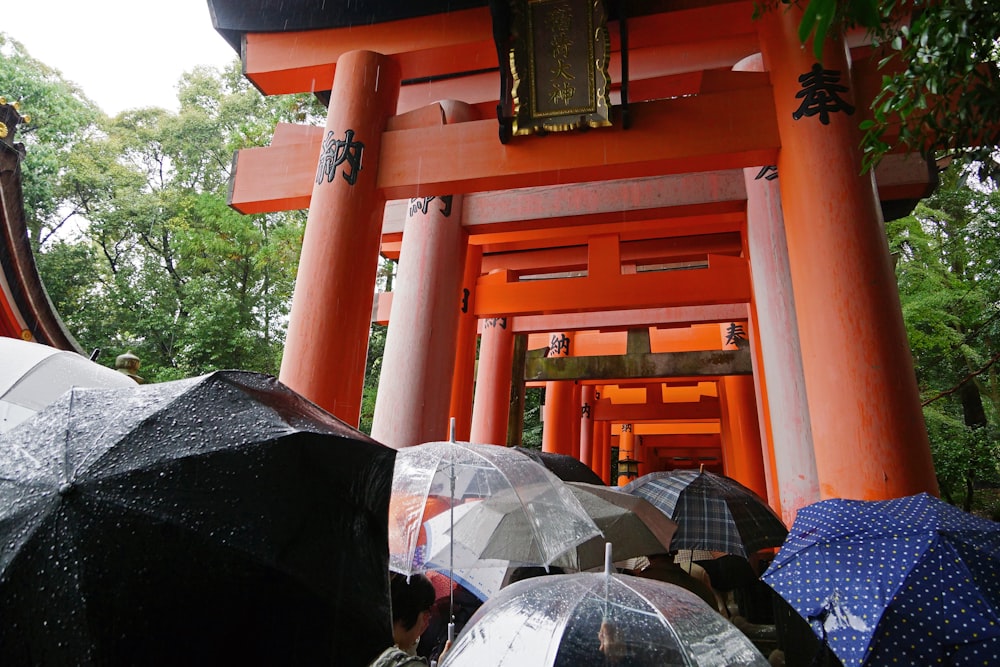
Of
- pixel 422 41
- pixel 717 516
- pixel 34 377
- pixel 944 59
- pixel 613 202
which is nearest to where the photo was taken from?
pixel 944 59

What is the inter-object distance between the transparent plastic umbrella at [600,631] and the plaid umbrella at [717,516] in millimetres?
2714

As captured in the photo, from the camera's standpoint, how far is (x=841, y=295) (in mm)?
4402

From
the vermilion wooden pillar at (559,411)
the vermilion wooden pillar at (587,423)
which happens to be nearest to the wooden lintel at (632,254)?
the vermilion wooden pillar at (559,411)

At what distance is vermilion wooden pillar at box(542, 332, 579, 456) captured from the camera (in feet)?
45.8

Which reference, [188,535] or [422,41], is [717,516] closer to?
[188,535]

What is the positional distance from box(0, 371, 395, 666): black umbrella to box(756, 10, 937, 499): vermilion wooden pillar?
369 cm

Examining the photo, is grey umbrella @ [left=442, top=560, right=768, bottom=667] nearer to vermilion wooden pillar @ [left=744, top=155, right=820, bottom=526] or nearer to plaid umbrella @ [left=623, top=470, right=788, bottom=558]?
plaid umbrella @ [left=623, top=470, right=788, bottom=558]

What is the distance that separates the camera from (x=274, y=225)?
17734mm

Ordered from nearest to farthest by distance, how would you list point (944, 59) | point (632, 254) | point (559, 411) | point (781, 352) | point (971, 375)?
1. point (944, 59)
2. point (971, 375)
3. point (781, 352)
4. point (632, 254)
5. point (559, 411)

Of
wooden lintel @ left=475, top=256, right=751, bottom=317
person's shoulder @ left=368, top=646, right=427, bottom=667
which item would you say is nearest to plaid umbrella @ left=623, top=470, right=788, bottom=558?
person's shoulder @ left=368, top=646, right=427, bottom=667

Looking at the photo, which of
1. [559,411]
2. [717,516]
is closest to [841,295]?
[717,516]

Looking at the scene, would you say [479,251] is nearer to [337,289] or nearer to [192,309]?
[337,289]

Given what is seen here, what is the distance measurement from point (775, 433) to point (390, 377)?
4.32 metres

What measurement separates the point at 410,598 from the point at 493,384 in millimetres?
8621
